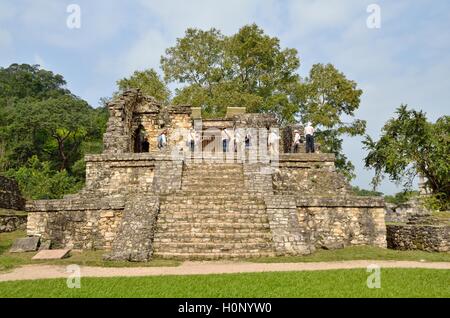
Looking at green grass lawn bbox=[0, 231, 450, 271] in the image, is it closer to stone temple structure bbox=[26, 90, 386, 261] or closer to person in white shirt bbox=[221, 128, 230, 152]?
stone temple structure bbox=[26, 90, 386, 261]

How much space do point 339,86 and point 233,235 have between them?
790 inches

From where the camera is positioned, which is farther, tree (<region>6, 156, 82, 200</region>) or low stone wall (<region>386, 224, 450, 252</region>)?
tree (<region>6, 156, 82, 200</region>)

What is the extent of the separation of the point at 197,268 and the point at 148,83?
76.0 feet

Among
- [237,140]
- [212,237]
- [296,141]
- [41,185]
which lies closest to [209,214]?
[212,237]

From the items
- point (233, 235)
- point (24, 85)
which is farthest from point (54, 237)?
point (24, 85)

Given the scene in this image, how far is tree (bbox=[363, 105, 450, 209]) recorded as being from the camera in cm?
1516

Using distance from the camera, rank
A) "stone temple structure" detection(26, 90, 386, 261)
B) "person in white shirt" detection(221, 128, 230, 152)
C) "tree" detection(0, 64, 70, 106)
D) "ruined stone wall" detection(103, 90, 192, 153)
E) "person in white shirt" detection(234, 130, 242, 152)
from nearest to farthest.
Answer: "stone temple structure" detection(26, 90, 386, 261) < "person in white shirt" detection(234, 130, 242, 152) < "person in white shirt" detection(221, 128, 230, 152) < "ruined stone wall" detection(103, 90, 192, 153) < "tree" detection(0, 64, 70, 106)

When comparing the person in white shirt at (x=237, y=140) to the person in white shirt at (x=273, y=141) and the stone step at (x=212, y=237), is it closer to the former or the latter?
the person in white shirt at (x=273, y=141)

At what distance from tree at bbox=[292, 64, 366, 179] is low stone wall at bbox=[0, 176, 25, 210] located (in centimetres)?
1760

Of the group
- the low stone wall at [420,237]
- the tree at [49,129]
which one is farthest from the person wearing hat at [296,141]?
the tree at [49,129]

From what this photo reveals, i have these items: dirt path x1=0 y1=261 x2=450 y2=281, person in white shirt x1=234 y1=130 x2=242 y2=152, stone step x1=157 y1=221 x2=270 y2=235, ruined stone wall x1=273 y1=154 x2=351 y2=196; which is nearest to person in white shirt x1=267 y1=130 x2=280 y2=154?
person in white shirt x1=234 y1=130 x2=242 y2=152

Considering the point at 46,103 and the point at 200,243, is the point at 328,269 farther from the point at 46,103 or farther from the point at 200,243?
the point at 46,103

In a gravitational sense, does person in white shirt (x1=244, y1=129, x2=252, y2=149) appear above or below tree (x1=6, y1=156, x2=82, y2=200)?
above

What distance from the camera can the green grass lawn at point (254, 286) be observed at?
19.3ft
